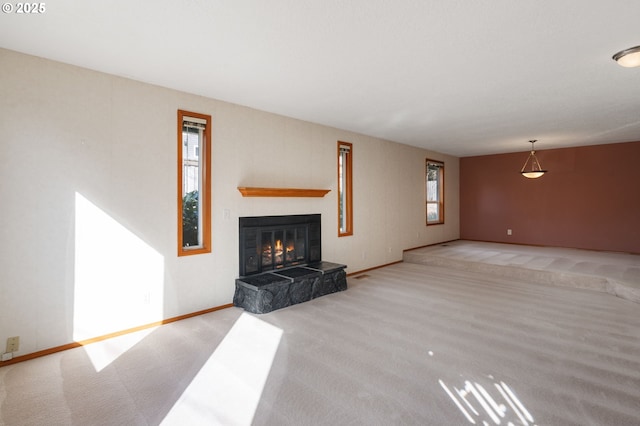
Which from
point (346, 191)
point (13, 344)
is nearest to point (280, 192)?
point (346, 191)

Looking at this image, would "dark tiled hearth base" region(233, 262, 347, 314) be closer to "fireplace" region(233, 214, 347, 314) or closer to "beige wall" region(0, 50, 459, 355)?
"fireplace" region(233, 214, 347, 314)

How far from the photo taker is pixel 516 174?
8.31m

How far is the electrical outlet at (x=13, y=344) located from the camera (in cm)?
280

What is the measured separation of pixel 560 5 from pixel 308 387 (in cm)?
317

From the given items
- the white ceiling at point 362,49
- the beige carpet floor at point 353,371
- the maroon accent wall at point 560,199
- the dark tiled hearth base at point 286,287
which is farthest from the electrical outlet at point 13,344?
the maroon accent wall at point 560,199

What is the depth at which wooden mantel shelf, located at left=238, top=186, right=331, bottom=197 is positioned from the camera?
429 cm

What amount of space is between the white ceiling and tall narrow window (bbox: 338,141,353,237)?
140 centimetres

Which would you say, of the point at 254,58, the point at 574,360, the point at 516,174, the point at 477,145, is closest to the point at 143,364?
the point at 254,58

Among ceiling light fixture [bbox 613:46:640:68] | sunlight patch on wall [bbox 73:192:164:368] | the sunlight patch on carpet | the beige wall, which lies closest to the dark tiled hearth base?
the beige wall

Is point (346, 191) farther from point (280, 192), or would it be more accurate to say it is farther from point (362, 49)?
point (362, 49)

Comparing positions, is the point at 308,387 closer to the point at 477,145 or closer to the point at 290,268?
the point at 290,268

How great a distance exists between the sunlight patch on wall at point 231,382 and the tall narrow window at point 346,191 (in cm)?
288

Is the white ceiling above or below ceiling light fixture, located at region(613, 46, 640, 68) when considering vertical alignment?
above

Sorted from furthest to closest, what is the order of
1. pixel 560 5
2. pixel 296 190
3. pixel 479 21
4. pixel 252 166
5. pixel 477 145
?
pixel 477 145 → pixel 296 190 → pixel 252 166 → pixel 479 21 → pixel 560 5
